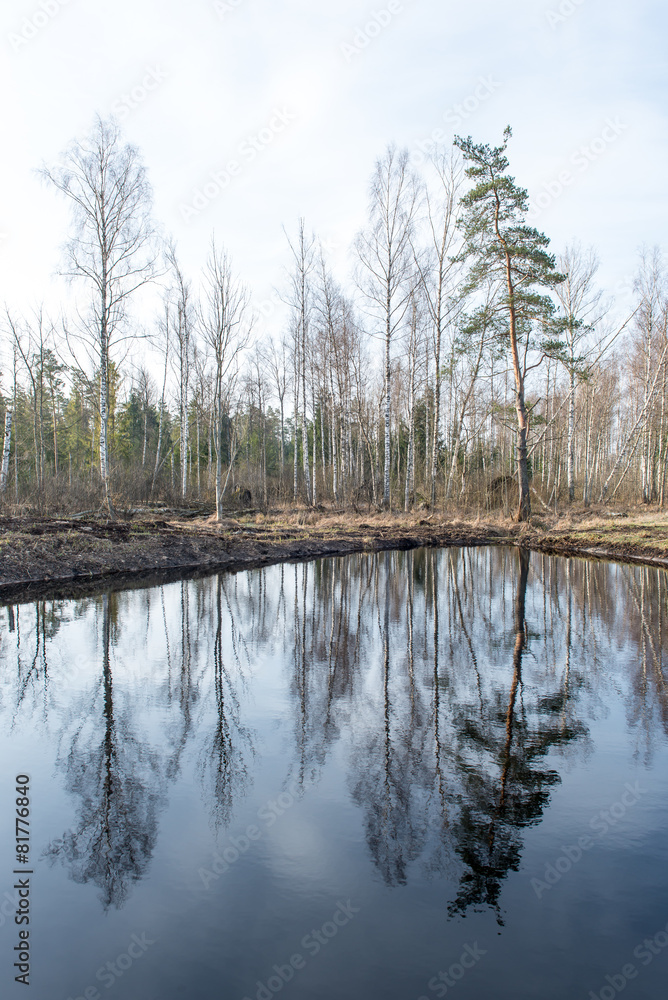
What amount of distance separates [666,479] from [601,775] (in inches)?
1195

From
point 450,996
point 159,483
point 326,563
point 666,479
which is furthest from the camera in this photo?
point 159,483

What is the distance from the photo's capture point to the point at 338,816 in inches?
151

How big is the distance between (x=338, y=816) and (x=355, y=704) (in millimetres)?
1914

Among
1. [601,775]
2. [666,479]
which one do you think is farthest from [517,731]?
[666,479]

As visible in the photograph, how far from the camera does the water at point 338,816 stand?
107 inches

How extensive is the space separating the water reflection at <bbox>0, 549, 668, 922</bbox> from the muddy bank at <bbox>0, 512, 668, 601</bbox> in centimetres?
309

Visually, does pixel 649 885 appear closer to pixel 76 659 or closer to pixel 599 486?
pixel 76 659

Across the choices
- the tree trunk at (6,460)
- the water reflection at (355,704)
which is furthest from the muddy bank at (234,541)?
the tree trunk at (6,460)

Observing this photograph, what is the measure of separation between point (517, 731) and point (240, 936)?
3108 mm

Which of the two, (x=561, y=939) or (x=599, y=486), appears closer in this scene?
(x=561, y=939)

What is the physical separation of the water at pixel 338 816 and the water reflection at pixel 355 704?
26 millimetres

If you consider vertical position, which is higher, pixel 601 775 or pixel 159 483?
pixel 159 483

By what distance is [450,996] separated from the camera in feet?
8.27

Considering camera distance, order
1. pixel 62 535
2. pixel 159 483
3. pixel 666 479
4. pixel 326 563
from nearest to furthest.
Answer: pixel 62 535 → pixel 326 563 → pixel 666 479 → pixel 159 483
